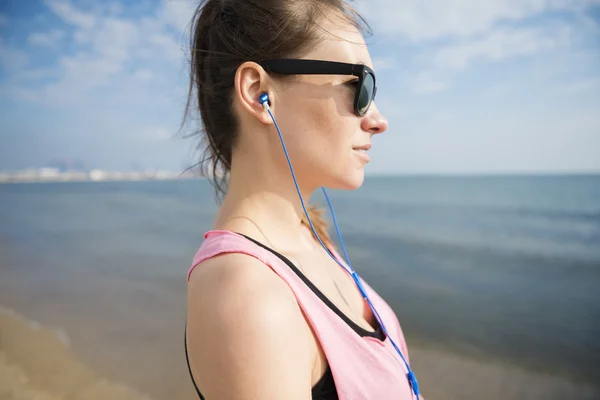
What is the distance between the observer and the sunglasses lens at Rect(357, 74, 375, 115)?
141 centimetres

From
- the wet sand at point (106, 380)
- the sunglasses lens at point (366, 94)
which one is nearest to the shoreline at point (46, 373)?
the wet sand at point (106, 380)

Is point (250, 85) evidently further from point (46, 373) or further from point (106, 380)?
point (46, 373)

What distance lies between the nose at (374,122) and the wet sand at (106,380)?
4.00 metres

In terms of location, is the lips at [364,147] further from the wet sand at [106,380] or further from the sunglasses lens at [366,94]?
the wet sand at [106,380]

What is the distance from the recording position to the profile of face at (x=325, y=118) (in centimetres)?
135

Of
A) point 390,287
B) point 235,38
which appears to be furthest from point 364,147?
point 390,287

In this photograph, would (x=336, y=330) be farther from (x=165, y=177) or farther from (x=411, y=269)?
(x=165, y=177)

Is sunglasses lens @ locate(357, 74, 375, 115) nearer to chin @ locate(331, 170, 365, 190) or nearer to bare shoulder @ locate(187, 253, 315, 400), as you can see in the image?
chin @ locate(331, 170, 365, 190)

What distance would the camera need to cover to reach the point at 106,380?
4535 mm

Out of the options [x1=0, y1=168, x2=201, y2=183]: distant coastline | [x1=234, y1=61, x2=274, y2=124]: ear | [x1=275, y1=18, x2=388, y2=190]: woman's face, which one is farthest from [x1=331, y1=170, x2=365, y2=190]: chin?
[x1=0, y1=168, x2=201, y2=183]: distant coastline

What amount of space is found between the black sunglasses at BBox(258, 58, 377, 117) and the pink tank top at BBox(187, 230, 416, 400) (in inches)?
22.2

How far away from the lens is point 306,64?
1.36 metres

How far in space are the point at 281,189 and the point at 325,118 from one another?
11.7 inches

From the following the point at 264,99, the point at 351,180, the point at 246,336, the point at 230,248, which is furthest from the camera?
the point at 351,180
